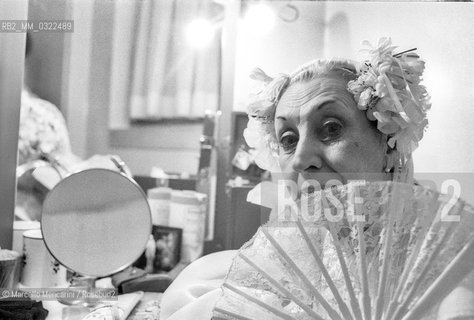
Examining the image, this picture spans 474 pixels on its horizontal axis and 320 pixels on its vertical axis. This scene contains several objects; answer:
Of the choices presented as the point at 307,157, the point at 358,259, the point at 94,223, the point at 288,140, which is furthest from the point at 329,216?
the point at 94,223

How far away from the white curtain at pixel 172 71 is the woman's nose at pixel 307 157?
2.03ft

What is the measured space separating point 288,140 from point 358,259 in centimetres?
39

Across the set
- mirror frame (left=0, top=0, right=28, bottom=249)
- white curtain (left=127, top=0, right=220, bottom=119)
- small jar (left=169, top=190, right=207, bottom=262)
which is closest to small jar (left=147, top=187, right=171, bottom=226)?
small jar (left=169, top=190, right=207, bottom=262)

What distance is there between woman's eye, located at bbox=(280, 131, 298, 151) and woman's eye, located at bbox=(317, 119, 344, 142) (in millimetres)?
69

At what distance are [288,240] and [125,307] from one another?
22.9 inches

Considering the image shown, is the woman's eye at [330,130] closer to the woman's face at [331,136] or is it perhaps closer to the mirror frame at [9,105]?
the woman's face at [331,136]

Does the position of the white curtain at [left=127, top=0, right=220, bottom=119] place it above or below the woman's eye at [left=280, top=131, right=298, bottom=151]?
above

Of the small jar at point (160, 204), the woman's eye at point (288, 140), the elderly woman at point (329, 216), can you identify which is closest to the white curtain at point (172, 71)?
the small jar at point (160, 204)

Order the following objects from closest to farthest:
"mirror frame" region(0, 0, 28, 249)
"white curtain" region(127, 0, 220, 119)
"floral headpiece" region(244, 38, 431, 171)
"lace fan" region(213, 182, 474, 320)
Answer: "lace fan" region(213, 182, 474, 320) < "floral headpiece" region(244, 38, 431, 171) < "mirror frame" region(0, 0, 28, 249) < "white curtain" region(127, 0, 220, 119)

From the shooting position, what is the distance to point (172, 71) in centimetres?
158

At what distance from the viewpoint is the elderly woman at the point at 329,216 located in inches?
24.1

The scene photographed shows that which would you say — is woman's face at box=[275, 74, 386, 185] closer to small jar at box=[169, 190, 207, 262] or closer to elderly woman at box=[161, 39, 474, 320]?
elderly woman at box=[161, 39, 474, 320]

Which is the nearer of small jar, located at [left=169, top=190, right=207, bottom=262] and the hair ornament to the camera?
the hair ornament

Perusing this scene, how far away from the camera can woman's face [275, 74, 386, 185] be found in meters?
0.89
